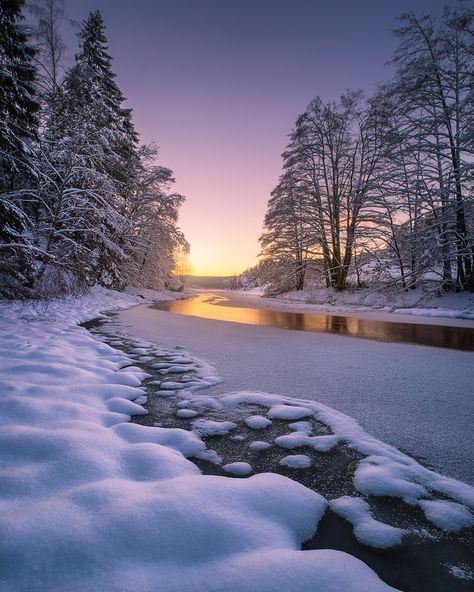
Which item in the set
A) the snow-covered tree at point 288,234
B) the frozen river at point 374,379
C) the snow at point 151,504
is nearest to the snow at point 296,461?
the snow at point 151,504

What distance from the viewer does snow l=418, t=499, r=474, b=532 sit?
111cm

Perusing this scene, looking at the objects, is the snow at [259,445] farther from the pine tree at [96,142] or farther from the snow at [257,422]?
the pine tree at [96,142]

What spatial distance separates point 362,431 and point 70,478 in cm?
163

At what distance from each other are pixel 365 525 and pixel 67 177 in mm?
9641

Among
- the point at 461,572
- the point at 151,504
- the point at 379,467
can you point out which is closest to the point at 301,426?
the point at 379,467

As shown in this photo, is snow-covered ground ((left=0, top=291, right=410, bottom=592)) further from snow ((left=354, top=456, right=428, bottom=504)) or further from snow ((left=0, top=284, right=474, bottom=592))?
snow ((left=354, top=456, right=428, bottom=504))

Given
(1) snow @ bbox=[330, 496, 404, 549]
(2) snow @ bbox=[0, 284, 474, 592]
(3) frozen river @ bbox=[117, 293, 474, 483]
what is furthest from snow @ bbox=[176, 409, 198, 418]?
(1) snow @ bbox=[330, 496, 404, 549]

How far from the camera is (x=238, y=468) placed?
1429 mm

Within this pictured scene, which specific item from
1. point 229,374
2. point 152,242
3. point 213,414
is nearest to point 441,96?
point 229,374

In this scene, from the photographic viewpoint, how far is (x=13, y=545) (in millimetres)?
820

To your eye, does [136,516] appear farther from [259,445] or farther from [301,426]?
[301,426]

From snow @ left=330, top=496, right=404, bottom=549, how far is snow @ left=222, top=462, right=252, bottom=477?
16.2 inches

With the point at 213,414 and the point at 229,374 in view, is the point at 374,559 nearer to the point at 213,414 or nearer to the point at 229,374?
the point at 213,414

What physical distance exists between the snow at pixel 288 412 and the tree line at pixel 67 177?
17.2 feet
